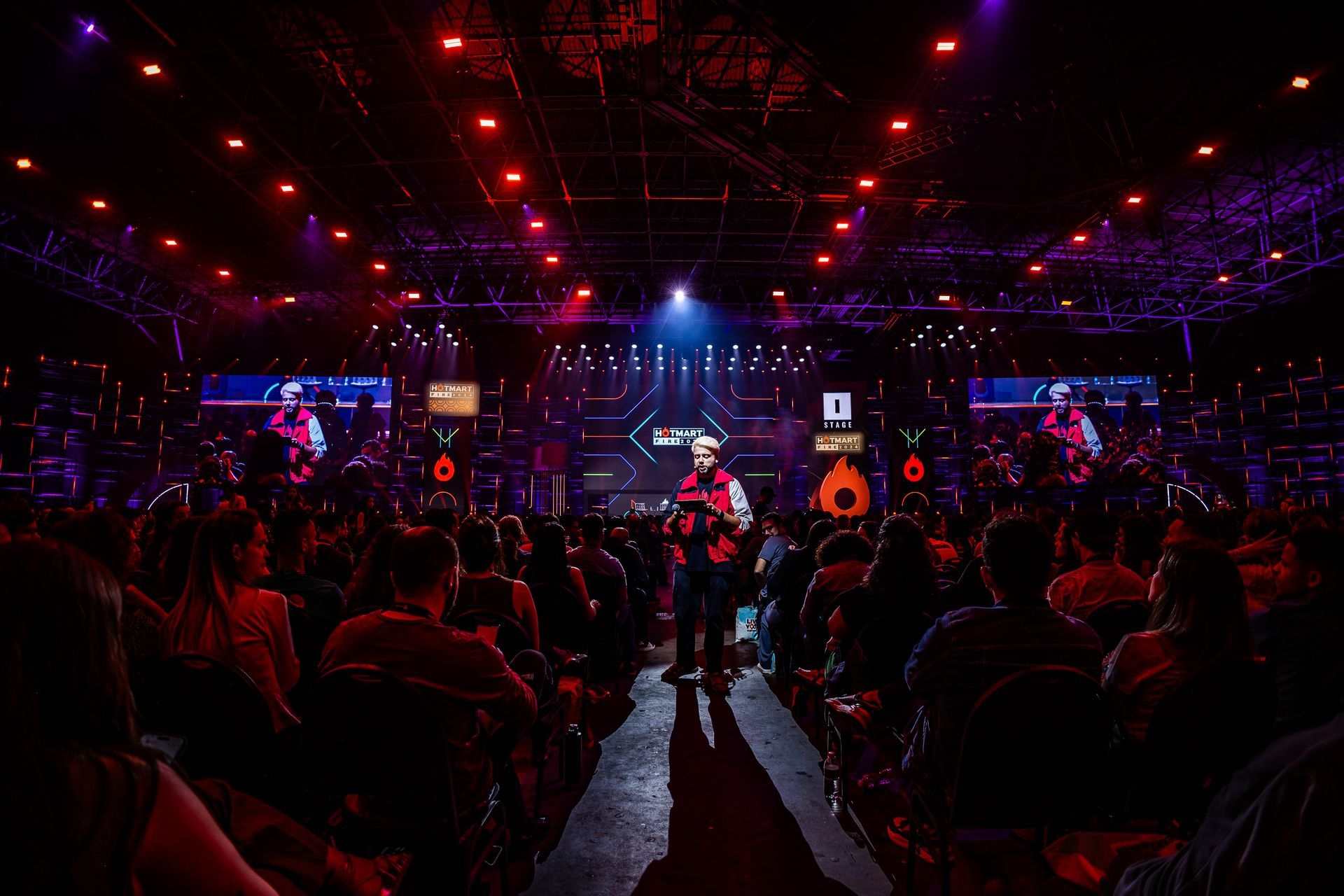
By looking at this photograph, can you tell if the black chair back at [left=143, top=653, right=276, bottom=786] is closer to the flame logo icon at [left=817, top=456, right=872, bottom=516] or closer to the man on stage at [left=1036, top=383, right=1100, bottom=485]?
the flame logo icon at [left=817, top=456, right=872, bottom=516]

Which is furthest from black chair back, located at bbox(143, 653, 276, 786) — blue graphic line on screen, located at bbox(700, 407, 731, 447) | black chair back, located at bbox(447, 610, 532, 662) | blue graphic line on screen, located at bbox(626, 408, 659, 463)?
blue graphic line on screen, located at bbox(700, 407, 731, 447)

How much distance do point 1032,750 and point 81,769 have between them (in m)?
2.30

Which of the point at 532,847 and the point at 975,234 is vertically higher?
the point at 975,234

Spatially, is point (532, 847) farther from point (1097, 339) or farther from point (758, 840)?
point (1097, 339)

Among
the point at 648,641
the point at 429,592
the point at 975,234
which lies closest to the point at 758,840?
the point at 429,592

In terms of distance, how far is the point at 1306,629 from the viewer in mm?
2508

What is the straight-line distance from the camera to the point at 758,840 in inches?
120

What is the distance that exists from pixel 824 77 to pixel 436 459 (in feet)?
42.9

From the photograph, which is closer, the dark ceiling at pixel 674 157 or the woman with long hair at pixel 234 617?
the woman with long hair at pixel 234 617

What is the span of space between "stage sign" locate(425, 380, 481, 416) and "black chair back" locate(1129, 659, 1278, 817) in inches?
656

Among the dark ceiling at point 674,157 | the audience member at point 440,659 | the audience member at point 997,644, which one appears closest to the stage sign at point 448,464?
the dark ceiling at point 674,157

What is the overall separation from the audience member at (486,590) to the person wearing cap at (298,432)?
1583 cm

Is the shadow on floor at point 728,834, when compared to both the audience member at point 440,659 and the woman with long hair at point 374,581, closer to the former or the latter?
the audience member at point 440,659

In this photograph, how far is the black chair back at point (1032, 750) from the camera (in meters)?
1.99
